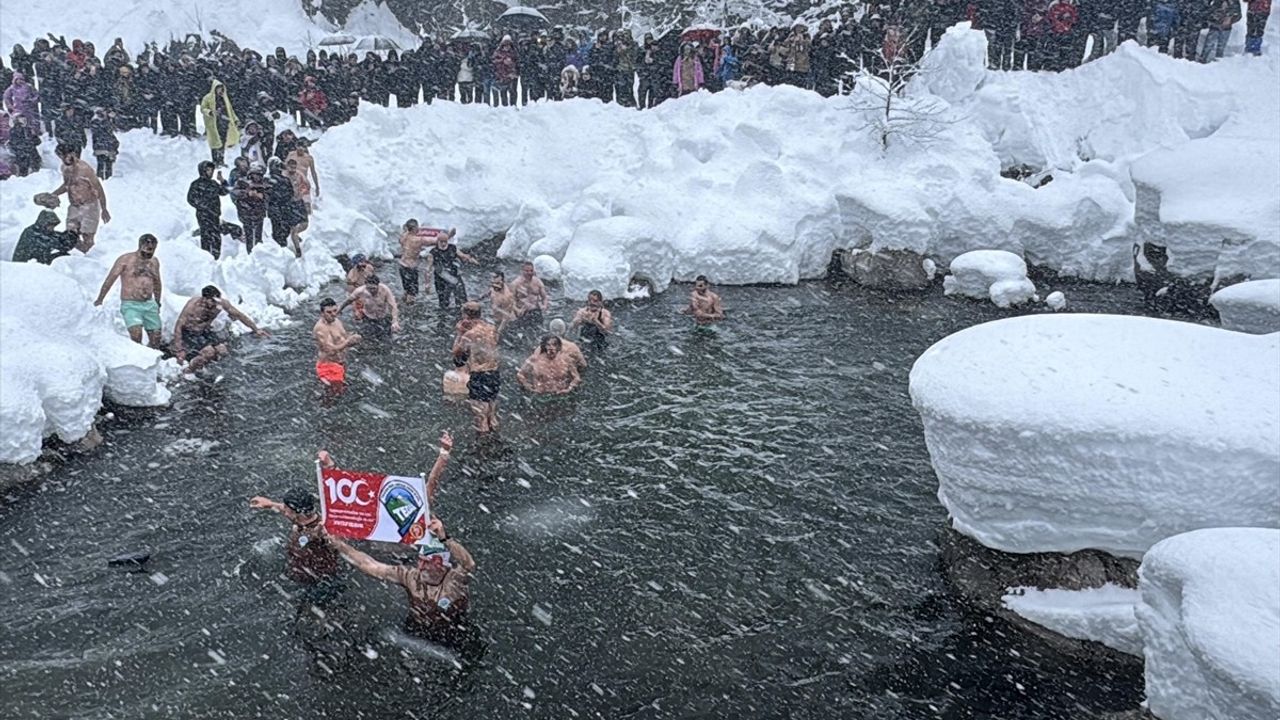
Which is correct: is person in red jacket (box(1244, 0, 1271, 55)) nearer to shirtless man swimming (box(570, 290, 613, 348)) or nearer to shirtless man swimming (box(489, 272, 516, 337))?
shirtless man swimming (box(570, 290, 613, 348))

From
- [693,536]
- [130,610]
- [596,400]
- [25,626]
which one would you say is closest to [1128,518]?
[693,536]

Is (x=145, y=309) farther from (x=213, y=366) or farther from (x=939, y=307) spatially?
(x=939, y=307)

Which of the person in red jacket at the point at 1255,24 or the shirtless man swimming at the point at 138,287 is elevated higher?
the person in red jacket at the point at 1255,24

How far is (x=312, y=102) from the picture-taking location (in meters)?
19.2

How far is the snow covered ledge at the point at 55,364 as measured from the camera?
9.14m

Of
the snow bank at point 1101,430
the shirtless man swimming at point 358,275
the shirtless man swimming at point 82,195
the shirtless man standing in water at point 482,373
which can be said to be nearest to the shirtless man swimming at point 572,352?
the shirtless man standing in water at point 482,373

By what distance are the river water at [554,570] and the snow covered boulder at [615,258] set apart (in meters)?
4.00

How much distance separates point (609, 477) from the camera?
9703mm

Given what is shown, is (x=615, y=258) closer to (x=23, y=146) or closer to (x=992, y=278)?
(x=992, y=278)

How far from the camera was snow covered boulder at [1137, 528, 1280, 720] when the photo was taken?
15.5ft

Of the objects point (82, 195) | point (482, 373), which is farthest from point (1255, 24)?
point (82, 195)

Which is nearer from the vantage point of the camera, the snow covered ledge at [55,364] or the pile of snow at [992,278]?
the snow covered ledge at [55,364]

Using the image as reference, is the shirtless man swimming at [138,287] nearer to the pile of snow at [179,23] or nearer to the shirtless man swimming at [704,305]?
the shirtless man swimming at [704,305]

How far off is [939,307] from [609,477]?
811cm
